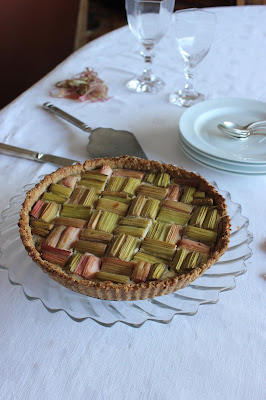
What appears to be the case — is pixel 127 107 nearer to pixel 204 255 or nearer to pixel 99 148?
pixel 99 148

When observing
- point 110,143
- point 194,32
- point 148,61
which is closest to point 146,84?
point 148,61

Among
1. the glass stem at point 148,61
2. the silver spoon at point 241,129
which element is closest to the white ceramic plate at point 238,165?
the silver spoon at point 241,129

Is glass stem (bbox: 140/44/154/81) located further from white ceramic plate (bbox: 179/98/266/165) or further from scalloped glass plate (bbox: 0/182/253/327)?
scalloped glass plate (bbox: 0/182/253/327)

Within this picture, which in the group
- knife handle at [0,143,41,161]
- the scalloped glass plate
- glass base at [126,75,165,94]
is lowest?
knife handle at [0,143,41,161]

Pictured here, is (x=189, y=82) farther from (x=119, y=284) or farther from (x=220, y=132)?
(x=119, y=284)

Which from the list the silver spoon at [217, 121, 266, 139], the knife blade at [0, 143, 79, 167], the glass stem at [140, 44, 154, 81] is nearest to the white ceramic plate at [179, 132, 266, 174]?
the silver spoon at [217, 121, 266, 139]

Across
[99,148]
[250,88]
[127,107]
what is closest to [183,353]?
[99,148]
